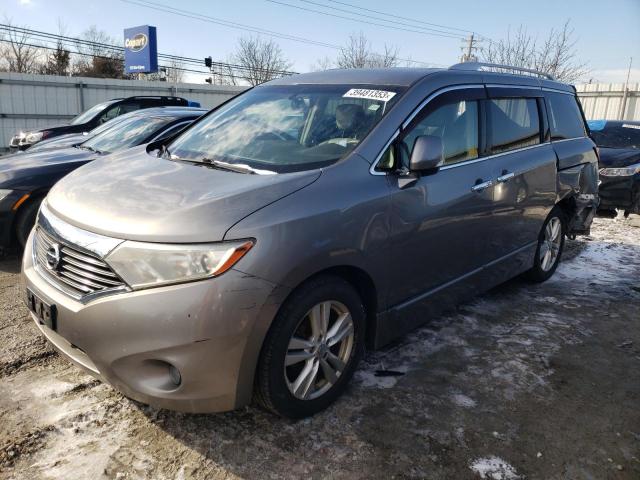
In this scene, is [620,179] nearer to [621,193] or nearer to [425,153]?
[621,193]

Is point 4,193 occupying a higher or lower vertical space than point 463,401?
higher

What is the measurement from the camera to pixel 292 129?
10.5 feet

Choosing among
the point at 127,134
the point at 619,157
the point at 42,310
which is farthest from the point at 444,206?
the point at 619,157

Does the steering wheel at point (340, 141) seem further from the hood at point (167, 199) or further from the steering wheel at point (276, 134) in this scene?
the hood at point (167, 199)

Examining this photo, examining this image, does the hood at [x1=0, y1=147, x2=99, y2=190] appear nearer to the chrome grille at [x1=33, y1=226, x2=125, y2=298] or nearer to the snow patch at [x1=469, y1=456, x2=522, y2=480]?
the chrome grille at [x1=33, y1=226, x2=125, y2=298]

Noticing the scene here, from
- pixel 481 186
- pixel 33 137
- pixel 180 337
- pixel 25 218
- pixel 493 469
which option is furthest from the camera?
pixel 33 137

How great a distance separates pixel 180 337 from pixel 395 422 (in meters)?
1.31

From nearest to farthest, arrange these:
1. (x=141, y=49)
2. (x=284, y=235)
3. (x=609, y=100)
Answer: (x=284, y=235)
(x=609, y=100)
(x=141, y=49)

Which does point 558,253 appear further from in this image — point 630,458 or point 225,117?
point 225,117

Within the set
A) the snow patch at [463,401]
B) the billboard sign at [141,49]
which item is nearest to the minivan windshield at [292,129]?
the snow patch at [463,401]

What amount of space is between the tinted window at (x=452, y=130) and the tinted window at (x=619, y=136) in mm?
6818

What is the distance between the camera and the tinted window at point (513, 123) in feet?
12.7

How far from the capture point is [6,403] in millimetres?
2773

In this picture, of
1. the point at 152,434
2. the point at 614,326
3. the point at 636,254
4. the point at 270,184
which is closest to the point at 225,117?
the point at 270,184
